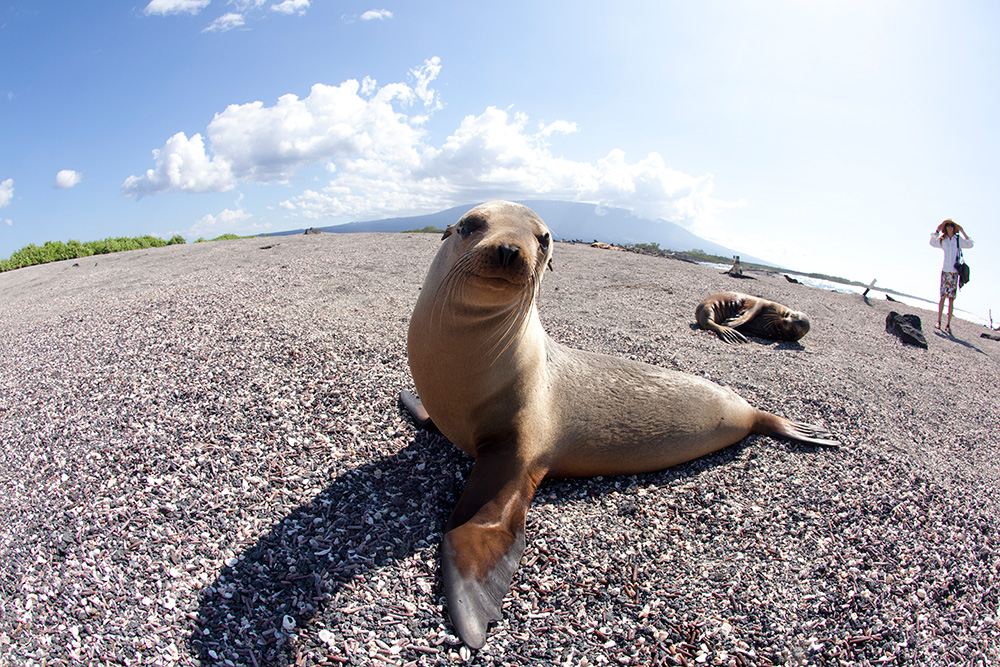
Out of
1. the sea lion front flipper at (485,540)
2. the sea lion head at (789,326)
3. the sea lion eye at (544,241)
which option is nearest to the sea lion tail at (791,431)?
the sea lion front flipper at (485,540)

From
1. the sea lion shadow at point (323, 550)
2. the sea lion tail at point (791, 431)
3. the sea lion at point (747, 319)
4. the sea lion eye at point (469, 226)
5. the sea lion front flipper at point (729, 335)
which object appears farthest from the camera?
the sea lion at point (747, 319)

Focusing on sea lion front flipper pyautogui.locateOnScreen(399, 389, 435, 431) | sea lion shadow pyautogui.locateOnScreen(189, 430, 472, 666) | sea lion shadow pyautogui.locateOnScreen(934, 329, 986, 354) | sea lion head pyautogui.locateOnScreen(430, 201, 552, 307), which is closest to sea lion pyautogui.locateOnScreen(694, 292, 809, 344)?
sea lion shadow pyautogui.locateOnScreen(934, 329, 986, 354)

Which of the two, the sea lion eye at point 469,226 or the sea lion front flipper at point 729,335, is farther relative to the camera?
the sea lion front flipper at point 729,335

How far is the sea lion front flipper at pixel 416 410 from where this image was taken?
4.02 meters

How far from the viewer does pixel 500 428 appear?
314 centimetres

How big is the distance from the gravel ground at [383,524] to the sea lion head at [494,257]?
142cm

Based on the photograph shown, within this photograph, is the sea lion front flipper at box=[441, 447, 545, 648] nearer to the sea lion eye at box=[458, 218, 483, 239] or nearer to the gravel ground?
the gravel ground

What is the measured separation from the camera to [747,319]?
884 centimetres

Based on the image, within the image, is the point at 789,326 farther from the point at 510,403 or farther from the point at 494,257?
the point at 494,257

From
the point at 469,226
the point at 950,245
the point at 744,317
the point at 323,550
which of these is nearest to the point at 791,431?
the point at 469,226

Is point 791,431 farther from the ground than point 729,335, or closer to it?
closer to it

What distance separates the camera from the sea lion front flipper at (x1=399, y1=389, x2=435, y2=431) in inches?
158

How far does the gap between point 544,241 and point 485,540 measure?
5.86ft

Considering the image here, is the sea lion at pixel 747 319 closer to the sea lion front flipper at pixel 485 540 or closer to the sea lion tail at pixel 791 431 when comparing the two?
the sea lion tail at pixel 791 431
